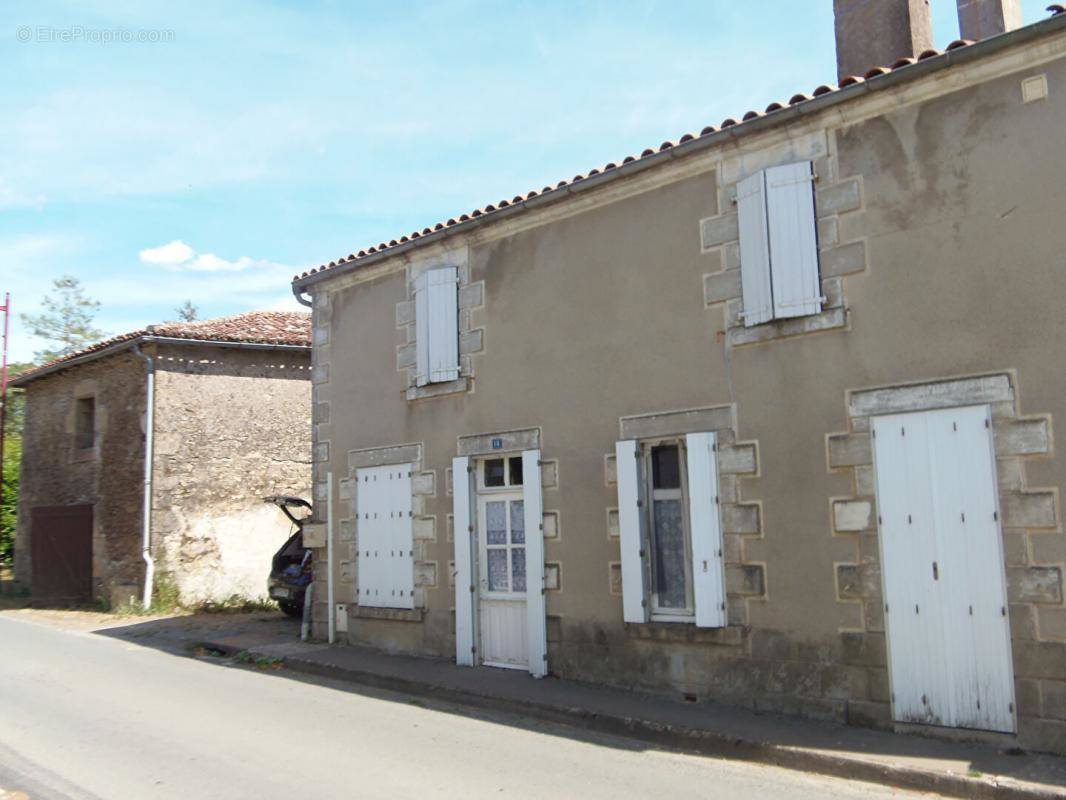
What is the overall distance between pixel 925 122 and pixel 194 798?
21.6ft

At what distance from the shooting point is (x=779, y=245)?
7285 mm

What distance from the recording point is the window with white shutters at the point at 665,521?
7613 mm

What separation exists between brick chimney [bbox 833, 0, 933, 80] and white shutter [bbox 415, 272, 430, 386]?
4.84m

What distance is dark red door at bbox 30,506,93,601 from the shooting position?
16.5 metres

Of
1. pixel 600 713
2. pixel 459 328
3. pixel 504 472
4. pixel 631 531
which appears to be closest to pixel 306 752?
pixel 600 713

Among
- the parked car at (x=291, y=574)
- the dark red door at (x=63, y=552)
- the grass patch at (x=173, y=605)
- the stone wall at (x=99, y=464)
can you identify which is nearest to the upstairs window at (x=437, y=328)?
the parked car at (x=291, y=574)

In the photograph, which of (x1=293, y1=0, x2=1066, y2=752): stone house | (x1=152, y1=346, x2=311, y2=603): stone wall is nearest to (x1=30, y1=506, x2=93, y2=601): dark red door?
(x1=152, y1=346, x2=311, y2=603): stone wall

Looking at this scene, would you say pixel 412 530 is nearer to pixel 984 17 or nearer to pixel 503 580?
pixel 503 580

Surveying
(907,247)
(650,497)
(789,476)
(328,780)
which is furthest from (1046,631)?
(328,780)

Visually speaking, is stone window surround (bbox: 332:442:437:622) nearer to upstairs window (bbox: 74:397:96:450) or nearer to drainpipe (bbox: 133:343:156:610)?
drainpipe (bbox: 133:343:156:610)

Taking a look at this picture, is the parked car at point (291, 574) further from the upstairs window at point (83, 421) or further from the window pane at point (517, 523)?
the upstairs window at point (83, 421)

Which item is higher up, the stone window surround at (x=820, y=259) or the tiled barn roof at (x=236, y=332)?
the tiled barn roof at (x=236, y=332)

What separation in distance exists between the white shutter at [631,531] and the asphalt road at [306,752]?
50.4 inches

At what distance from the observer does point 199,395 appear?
15.8m
